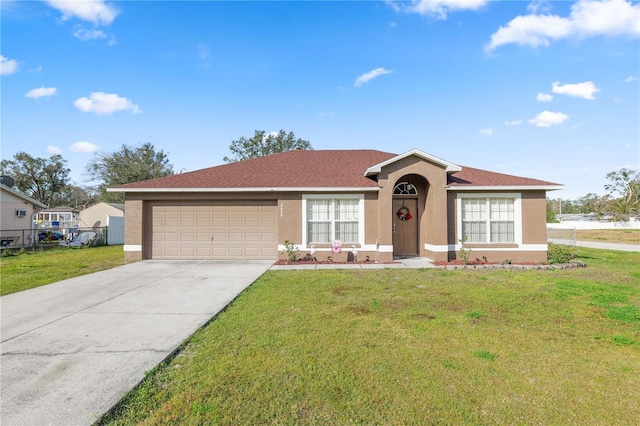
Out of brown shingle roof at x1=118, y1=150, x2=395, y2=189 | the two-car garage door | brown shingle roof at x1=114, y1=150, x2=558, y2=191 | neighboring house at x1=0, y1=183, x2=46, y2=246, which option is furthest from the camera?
neighboring house at x1=0, y1=183, x2=46, y2=246

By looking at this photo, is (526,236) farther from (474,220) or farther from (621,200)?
(621,200)

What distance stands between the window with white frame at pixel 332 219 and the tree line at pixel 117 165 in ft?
97.8

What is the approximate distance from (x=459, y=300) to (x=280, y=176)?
914 centimetres

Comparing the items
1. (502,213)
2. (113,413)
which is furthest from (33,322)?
(502,213)

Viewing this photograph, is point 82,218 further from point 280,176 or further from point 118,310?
point 118,310

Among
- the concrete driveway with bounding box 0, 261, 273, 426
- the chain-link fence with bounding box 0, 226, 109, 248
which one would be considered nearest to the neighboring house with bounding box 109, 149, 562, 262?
the concrete driveway with bounding box 0, 261, 273, 426

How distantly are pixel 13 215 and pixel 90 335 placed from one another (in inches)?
895

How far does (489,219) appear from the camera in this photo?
12.4 metres

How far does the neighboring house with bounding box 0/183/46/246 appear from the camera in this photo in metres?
19.3

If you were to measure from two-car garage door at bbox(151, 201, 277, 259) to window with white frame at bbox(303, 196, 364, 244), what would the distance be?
1.68 m

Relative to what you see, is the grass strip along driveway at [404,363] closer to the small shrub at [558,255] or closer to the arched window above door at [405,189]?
the small shrub at [558,255]

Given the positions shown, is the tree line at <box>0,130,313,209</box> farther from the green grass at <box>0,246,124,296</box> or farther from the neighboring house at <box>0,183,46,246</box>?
the green grass at <box>0,246,124,296</box>

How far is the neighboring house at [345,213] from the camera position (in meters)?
12.0

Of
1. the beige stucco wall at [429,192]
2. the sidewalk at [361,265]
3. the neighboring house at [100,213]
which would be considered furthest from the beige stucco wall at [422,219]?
the neighboring house at [100,213]
